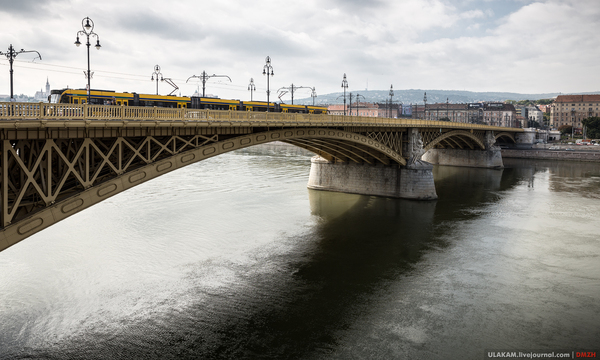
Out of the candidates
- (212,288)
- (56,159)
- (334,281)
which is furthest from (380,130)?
(56,159)

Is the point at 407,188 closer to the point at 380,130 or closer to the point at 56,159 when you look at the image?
the point at 380,130

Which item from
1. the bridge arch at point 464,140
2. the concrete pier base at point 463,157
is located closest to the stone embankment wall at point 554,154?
the concrete pier base at point 463,157

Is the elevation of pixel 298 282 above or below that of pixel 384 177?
below

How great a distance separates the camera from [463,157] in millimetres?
65312

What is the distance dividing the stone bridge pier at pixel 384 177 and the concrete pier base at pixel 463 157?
2777 centimetres

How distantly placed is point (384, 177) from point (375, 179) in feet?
2.47

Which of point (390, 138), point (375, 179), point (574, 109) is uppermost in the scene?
point (574, 109)

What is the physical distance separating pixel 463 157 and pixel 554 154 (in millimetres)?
26058

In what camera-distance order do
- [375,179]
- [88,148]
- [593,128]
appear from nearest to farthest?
1. [88,148]
2. [375,179]
3. [593,128]

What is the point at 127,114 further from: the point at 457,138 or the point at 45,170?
the point at 457,138

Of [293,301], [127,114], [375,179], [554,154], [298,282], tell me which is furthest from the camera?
[554,154]

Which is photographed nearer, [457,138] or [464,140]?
[464,140]

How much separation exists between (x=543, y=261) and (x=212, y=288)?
14.8m

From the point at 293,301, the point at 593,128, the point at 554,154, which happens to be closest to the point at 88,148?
the point at 293,301
